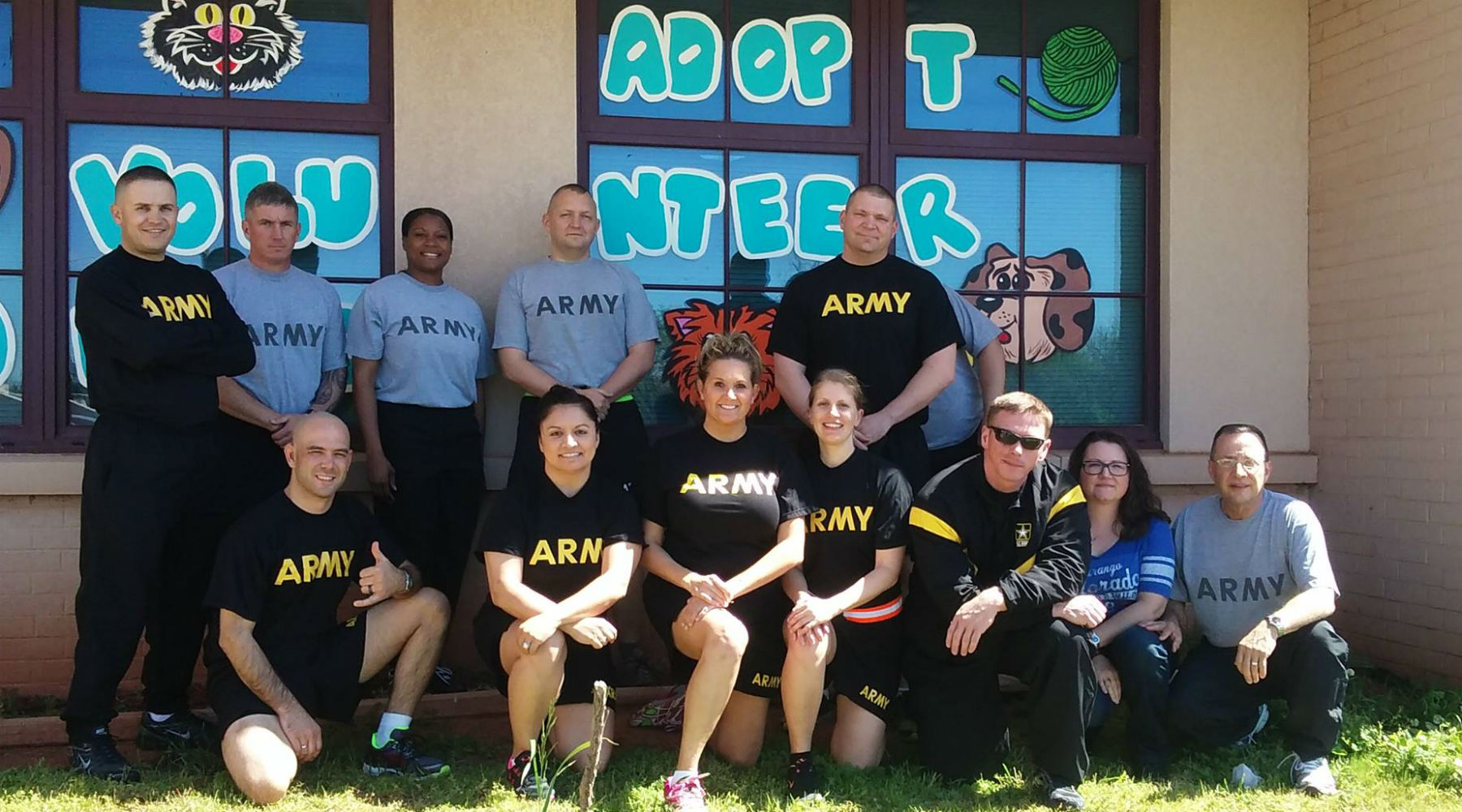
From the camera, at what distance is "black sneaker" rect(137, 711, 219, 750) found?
164 inches

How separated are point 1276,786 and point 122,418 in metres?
4.03

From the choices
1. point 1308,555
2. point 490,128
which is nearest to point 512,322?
point 490,128

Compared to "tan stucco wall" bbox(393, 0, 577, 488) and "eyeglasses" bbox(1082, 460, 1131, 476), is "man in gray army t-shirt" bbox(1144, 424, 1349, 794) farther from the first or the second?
"tan stucco wall" bbox(393, 0, 577, 488)

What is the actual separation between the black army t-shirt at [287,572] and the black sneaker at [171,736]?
38 cm

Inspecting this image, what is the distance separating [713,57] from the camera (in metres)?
5.52

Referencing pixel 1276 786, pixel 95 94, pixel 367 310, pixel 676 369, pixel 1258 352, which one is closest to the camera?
pixel 1276 786

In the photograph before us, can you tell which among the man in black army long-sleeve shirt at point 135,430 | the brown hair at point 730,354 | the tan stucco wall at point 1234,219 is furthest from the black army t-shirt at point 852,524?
the tan stucco wall at point 1234,219

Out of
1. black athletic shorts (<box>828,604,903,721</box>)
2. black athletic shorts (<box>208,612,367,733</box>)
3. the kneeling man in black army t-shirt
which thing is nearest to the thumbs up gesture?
the kneeling man in black army t-shirt

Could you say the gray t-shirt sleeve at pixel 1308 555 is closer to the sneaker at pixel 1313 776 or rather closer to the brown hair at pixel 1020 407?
the sneaker at pixel 1313 776

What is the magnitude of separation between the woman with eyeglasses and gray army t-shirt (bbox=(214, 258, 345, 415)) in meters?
2.87

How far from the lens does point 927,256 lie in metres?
5.67

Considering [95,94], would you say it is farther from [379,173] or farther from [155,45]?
[379,173]

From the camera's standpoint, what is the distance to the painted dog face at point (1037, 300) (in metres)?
5.71

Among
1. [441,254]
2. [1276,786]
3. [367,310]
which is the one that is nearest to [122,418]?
[367,310]
